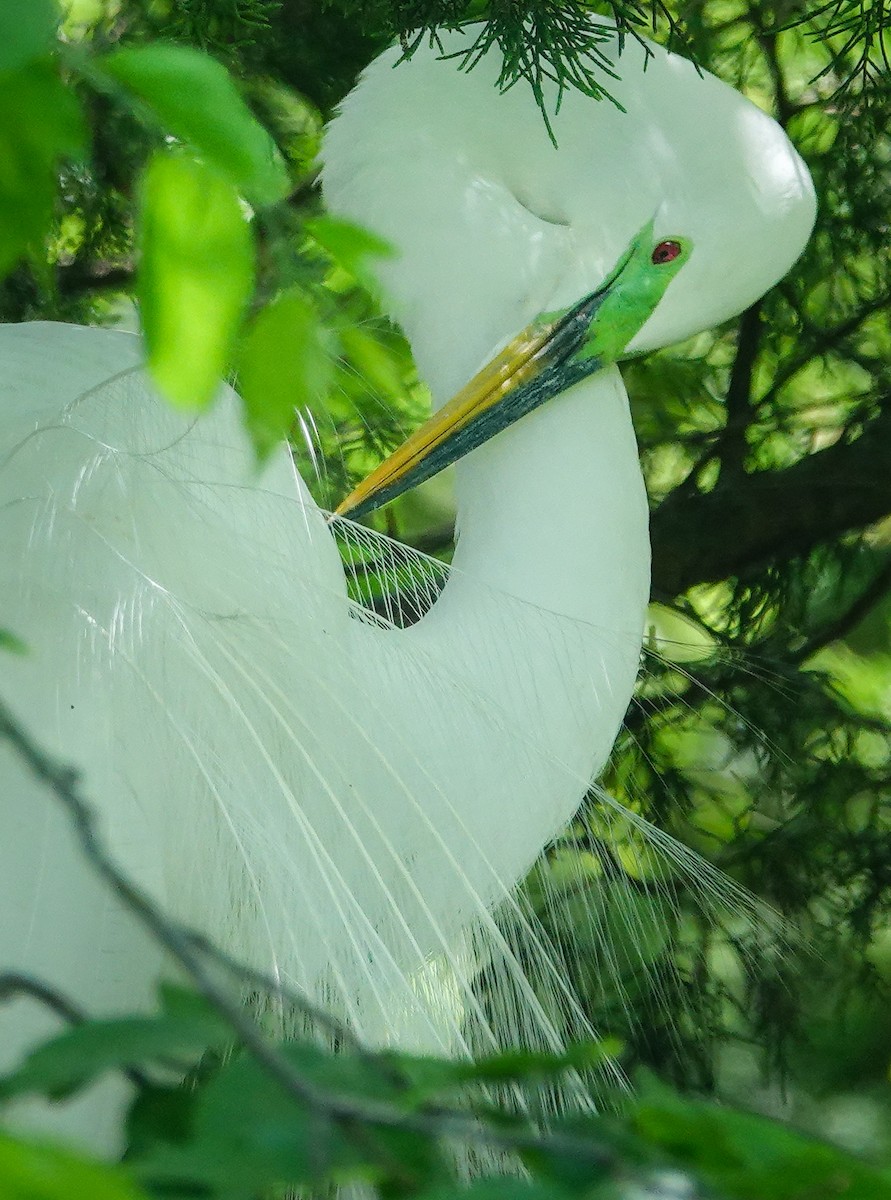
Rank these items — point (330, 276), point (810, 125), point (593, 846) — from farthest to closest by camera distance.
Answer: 1. point (810, 125)
2. point (330, 276)
3. point (593, 846)

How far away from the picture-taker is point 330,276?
1733 millimetres

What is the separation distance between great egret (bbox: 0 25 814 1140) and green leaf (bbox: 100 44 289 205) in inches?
26.5

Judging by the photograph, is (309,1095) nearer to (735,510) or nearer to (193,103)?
(193,103)

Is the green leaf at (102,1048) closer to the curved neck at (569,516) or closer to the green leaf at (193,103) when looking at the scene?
the green leaf at (193,103)

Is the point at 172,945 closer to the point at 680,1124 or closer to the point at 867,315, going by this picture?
the point at 680,1124

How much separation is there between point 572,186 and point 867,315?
32.3 inches

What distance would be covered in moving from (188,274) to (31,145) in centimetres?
5

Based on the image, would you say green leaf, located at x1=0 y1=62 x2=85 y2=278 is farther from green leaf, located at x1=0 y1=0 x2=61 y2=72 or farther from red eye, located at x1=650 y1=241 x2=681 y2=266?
red eye, located at x1=650 y1=241 x2=681 y2=266

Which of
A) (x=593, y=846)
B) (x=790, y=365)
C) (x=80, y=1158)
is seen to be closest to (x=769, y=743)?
(x=593, y=846)

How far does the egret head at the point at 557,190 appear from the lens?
4.66 feet

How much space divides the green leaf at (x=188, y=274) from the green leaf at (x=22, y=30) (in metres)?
0.05

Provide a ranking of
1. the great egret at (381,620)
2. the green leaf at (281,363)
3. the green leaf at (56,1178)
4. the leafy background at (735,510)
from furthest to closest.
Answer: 1. the leafy background at (735,510)
2. the great egret at (381,620)
3. the green leaf at (281,363)
4. the green leaf at (56,1178)

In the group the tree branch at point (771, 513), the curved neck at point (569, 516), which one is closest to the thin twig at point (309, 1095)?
the curved neck at point (569, 516)

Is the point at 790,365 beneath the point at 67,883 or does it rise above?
above
